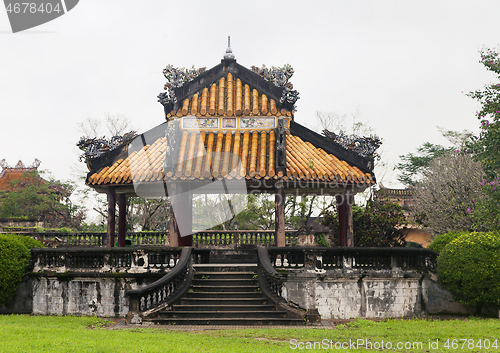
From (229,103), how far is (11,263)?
9.47 m

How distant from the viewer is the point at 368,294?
14.0 m

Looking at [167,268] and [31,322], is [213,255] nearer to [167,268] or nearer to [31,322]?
[167,268]

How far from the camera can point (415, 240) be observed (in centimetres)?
4044

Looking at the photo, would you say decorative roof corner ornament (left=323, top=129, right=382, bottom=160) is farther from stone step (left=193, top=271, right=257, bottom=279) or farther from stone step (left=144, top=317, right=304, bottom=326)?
stone step (left=144, top=317, right=304, bottom=326)

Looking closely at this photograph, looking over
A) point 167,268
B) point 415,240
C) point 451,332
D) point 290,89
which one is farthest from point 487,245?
point 415,240

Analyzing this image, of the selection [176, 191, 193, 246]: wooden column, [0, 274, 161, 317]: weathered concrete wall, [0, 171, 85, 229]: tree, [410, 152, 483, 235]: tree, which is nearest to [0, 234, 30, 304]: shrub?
[0, 274, 161, 317]: weathered concrete wall

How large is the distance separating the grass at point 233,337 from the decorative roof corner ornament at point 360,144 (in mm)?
6488

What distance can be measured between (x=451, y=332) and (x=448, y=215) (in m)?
16.9

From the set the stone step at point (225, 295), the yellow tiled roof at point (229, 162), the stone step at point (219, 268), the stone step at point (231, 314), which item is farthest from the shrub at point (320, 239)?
the stone step at point (231, 314)

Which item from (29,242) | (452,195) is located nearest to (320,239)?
(452,195)

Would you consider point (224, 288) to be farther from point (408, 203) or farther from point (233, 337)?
point (408, 203)

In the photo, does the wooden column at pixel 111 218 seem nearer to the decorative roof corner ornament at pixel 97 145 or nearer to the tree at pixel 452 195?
the decorative roof corner ornament at pixel 97 145

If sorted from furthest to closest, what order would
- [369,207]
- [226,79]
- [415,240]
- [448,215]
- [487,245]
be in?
[415,240]
[448,215]
[369,207]
[226,79]
[487,245]

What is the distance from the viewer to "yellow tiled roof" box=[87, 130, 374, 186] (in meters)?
15.1
